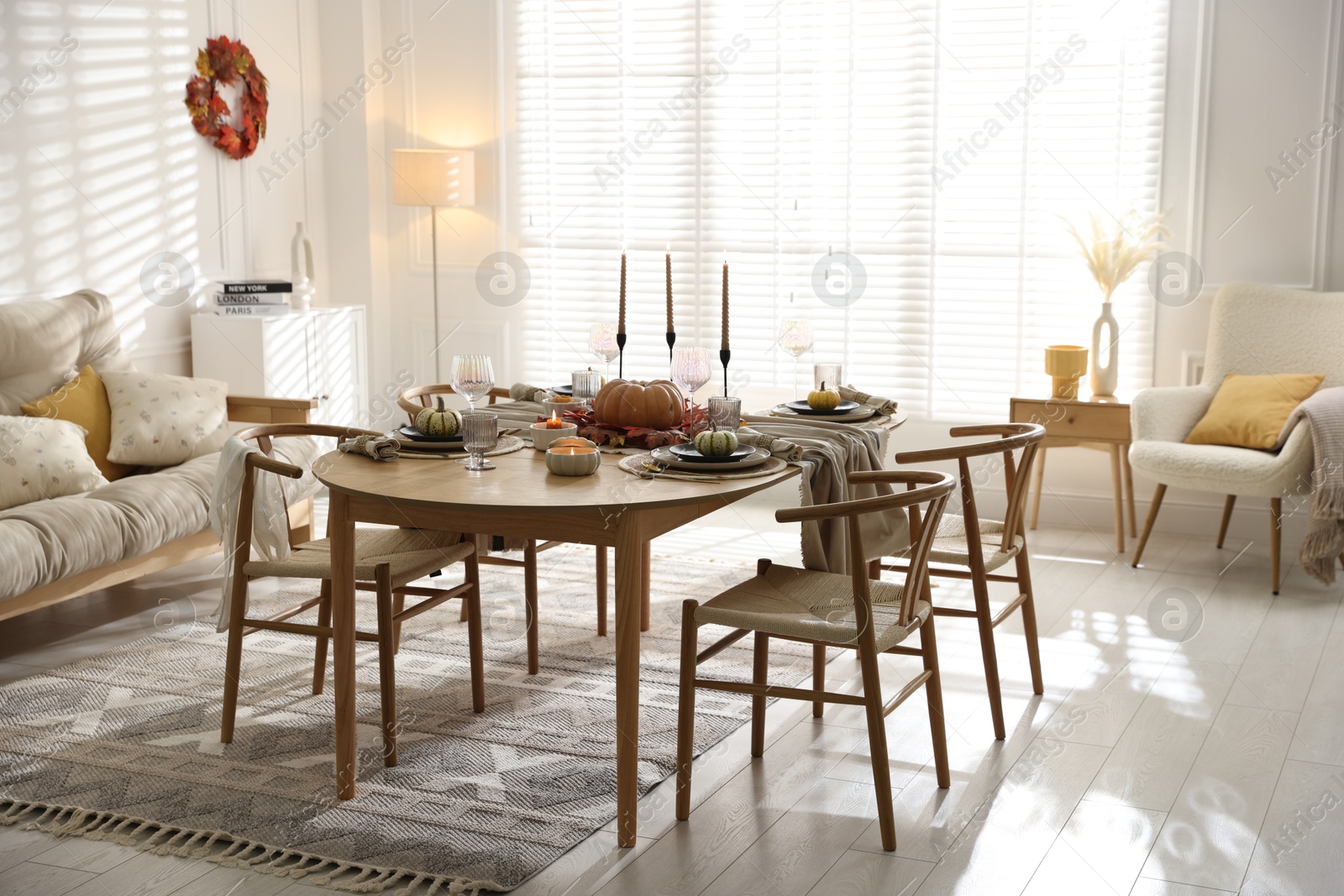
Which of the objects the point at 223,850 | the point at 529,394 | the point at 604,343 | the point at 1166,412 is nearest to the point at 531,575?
the point at 529,394

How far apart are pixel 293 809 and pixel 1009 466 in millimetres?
1950

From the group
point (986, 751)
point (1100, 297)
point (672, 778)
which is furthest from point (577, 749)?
point (1100, 297)

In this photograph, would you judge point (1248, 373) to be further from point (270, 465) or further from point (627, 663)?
point (270, 465)

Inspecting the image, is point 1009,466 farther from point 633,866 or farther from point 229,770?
point 229,770

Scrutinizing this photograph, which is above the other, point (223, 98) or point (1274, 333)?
point (223, 98)

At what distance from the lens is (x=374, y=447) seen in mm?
2842

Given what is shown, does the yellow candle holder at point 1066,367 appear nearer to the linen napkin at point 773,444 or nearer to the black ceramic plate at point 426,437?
the linen napkin at point 773,444

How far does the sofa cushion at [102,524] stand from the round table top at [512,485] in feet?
3.00

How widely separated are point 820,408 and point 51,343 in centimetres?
261

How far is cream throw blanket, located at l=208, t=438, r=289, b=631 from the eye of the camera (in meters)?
2.95

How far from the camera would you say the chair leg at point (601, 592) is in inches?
145

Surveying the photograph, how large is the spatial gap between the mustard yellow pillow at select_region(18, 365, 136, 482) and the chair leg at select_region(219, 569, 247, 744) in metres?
1.50

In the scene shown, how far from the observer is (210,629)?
3.94 metres

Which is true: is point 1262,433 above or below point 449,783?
above
